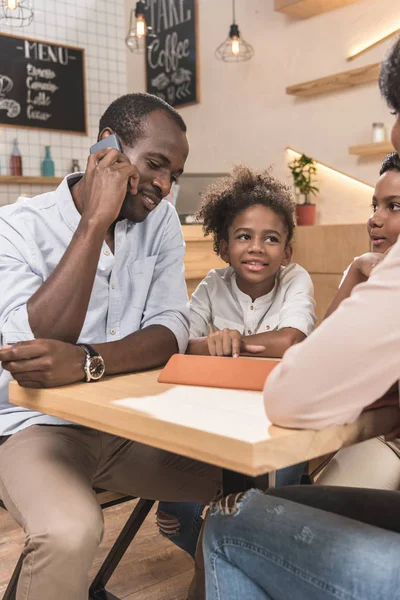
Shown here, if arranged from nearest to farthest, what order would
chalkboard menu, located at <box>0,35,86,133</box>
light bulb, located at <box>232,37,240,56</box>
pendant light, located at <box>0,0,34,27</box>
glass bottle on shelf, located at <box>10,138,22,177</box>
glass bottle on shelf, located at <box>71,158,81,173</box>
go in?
light bulb, located at <box>232,37,240,56</box> < pendant light, located at <box>0,0,34,27</box> < glass bottle on shelf, located at <box>10,138,22,177</box> < chalkboard menu, located at <box>0,35,86,133</box> < glass bottle on shelf, located at <box>71,158,81,173</box>

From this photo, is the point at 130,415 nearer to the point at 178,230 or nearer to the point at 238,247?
the point at 178,230

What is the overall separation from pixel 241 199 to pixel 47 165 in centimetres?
391

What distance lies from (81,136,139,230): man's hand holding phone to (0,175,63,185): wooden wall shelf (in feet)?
13.5

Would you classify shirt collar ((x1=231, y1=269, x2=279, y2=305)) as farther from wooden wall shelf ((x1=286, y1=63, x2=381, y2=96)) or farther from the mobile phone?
wooden wall shelf ((x1=286, y1=63, x2=381, y2=96))

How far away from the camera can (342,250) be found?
14.5 ft

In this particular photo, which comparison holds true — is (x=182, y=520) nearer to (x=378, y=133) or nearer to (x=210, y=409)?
(x=210, y=409)

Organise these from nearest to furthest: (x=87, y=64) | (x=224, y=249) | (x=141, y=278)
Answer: (x=141, y=278) → (x=224, y=249) → (x=87, y=64)

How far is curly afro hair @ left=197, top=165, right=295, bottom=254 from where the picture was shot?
7.01ft

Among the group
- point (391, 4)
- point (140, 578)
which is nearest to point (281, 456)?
point (140, 578)

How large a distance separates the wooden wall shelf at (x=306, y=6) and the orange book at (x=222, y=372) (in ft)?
14.0

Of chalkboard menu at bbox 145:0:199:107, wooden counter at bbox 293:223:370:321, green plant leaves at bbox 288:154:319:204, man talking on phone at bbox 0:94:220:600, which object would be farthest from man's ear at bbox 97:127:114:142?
chalkboard menu at bbox 145:0:199:107

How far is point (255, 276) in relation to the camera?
2018mm

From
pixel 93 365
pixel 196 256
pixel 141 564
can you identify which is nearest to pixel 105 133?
pixel 93 365

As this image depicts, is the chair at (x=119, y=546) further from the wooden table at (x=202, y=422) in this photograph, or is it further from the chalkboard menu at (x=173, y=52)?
the chalkboard menu at (x=173, y=52)
